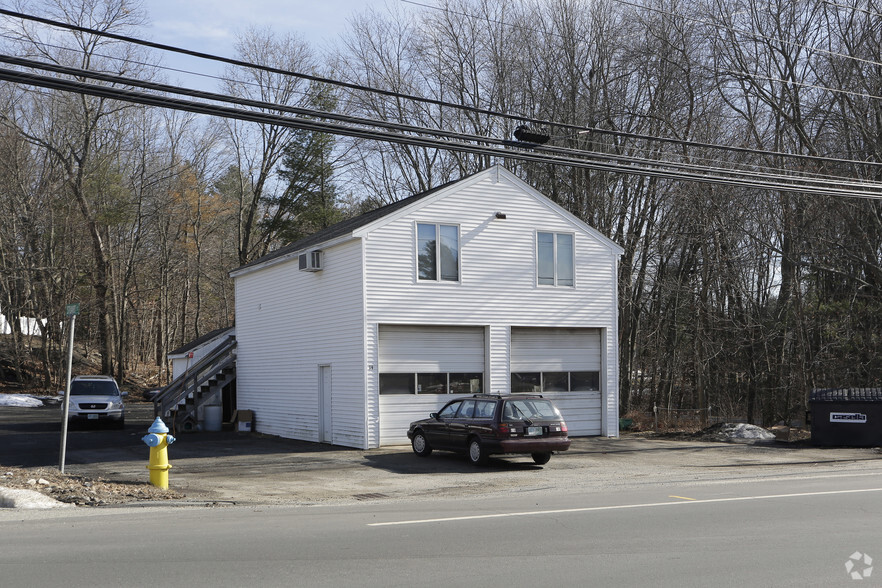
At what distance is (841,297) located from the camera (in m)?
33.5

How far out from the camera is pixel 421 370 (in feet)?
77.2

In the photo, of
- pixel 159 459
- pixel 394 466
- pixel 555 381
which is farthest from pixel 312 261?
pixel 159 459

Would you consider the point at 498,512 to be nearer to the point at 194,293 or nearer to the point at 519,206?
the point at 519,206

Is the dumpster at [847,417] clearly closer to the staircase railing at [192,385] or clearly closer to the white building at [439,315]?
the white building at [439,315]

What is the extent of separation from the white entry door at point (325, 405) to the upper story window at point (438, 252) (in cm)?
400

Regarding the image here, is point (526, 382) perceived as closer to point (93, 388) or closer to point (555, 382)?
point (555, 382)

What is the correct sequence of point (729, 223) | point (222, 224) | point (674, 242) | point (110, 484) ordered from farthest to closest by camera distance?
point (222, 224), point (674, 242), point (729, 223), point (110, 484)

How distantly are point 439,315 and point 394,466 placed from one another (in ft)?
18.8

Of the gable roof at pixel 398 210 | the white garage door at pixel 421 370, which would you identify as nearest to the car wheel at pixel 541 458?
the white garage door at pixel 421 370

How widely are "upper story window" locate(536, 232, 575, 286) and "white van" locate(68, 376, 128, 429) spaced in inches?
618

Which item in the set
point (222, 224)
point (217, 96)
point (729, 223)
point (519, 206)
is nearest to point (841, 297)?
point (729, 223)

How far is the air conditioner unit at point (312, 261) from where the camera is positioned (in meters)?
24.1

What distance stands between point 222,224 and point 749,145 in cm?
3647

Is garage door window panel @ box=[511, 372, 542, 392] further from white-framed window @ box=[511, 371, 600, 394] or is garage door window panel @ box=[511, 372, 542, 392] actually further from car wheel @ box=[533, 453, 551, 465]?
car wheel @ box=[533, 453, 551, 465]
